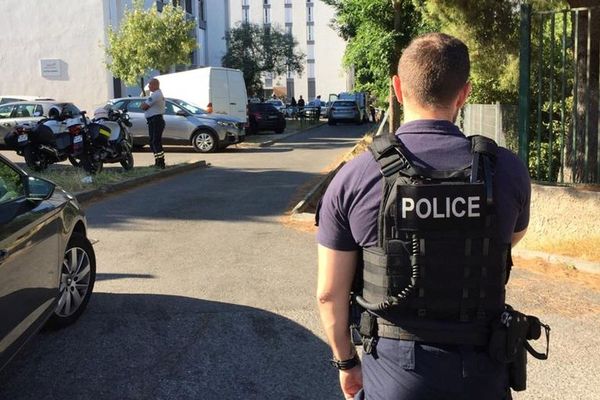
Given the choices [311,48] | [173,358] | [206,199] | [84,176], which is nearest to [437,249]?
[173,358]

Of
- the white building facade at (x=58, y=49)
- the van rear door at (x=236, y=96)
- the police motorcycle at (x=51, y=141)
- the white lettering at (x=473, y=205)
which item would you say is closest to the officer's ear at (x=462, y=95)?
the white lettering at (x=473, y=205)

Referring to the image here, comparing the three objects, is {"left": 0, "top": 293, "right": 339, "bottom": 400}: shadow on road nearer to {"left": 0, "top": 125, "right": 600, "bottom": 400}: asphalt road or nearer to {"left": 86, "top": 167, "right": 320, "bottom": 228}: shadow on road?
{"left": 0, "top": 125, "right": 600, "bottom": 400}: asphalt road

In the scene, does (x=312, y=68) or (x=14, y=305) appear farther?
(x=312, y=68)

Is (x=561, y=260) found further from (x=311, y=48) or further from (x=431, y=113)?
(x=311, y=48)

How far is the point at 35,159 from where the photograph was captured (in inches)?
515

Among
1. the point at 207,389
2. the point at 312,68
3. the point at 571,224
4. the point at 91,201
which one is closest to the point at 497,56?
the point at 571,224

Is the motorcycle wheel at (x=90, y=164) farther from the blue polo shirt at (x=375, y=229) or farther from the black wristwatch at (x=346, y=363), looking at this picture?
the blue polo shirt at (x=375, y=229)

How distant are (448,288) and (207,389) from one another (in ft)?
7.58

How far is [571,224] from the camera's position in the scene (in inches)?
269

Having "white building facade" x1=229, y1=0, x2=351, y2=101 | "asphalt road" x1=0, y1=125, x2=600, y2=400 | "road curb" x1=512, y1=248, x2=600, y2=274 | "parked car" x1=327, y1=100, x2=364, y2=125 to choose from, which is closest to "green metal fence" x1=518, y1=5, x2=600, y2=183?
"road curb" x1=512, y1=248, x2=600, y2=274

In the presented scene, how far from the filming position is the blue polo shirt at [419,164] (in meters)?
1.96

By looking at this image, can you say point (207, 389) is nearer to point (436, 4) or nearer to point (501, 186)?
point (501, 186)

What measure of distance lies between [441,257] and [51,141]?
38.9 feet

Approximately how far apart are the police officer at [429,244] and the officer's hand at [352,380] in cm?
15
